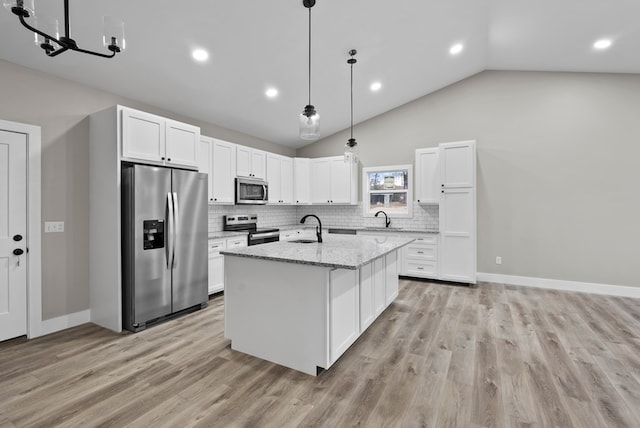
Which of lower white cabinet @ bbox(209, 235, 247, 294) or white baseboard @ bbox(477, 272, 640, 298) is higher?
lower white cabinet @ bbox(209, 235, 247, 294)

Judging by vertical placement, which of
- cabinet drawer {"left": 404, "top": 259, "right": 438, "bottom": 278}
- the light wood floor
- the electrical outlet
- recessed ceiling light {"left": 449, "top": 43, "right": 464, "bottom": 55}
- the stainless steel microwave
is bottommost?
the light wood floor

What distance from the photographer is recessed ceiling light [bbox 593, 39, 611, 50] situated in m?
3.71

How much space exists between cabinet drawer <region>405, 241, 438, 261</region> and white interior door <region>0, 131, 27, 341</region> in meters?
5.12

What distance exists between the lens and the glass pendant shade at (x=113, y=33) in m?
1.62

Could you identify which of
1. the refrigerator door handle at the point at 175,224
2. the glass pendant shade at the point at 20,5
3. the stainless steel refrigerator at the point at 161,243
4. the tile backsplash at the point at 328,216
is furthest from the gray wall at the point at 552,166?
the glass pendant shade at the point at 20,5

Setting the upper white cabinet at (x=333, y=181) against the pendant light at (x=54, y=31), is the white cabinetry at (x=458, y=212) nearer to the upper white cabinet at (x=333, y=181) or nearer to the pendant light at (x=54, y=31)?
the upper white cabinet at (x=333, y=181)

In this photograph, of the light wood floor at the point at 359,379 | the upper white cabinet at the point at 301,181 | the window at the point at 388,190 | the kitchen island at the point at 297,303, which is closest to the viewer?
the light wood floor at the point at 359,379

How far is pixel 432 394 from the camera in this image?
6.85 ft

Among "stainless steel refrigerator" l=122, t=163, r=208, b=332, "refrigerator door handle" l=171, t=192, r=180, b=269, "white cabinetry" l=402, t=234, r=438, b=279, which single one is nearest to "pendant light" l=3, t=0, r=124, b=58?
"stainless steel refrigerator" l=122, t=163, r=208, b=332

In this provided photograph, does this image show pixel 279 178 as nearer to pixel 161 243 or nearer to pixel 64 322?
pixel 161 243

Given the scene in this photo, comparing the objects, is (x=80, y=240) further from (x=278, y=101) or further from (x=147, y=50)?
(x=278, y=101)

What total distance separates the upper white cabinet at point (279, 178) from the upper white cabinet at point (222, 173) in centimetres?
88

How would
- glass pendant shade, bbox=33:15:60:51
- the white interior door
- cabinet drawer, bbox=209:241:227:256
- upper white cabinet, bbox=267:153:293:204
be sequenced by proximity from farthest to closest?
upper white cabinet, bbox=267:153:293:204, cabinet drawer, bbox=209:241:227:256, the white interior door, glass pendant shade, bbox=33:15:60:51

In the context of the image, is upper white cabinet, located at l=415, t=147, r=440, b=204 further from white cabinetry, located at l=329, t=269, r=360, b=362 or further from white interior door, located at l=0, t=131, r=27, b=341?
white interior door, located at l=0, t=131, r=27, b=341
